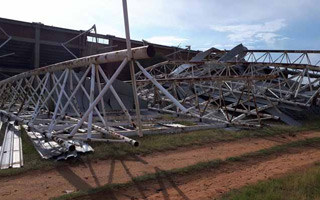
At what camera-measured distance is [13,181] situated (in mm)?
5047

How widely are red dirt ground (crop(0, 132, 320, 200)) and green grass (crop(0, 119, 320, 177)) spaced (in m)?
0.28

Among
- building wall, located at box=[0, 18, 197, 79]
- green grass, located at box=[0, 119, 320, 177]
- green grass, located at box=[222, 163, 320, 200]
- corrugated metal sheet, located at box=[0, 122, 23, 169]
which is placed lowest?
green grass, located at box=[222, 163, 320, 200]

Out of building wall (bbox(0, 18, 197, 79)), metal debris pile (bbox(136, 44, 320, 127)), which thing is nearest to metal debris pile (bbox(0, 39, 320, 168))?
metal debris pile (bbox(136, 44, 320, 127))

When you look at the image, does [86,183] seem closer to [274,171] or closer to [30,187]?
[30,187]

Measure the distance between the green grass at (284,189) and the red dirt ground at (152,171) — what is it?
0.34 meters

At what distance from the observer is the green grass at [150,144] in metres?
5.98

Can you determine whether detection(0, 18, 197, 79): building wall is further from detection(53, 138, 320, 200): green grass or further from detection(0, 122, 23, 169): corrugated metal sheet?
detection(53, 138, 320, 200): green grass

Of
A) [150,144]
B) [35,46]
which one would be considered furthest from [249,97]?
[35,46]

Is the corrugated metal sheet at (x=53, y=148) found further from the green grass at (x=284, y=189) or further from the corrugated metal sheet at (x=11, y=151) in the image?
the green grass at (x=284, y=189)

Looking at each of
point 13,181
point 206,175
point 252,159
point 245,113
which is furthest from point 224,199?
point 245,113

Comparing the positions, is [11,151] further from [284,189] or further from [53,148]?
[284,189]

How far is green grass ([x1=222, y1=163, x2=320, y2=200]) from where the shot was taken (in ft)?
14.8

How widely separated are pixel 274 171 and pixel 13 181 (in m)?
5.04

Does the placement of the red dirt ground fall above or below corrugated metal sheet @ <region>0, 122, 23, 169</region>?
below
